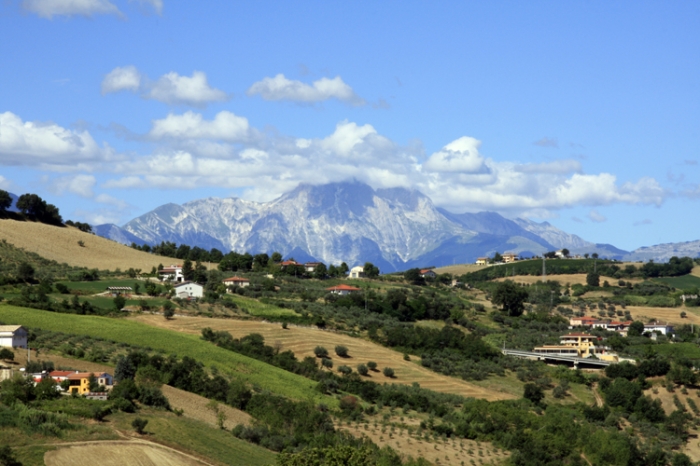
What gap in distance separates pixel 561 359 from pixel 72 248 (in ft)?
255

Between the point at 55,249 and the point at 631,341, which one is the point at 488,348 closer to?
the point at 631,341

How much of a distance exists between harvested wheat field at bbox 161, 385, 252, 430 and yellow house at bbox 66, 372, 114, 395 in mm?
4544

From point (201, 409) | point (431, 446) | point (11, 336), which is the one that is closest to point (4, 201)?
point (11, 336)

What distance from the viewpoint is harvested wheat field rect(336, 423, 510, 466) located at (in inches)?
2724

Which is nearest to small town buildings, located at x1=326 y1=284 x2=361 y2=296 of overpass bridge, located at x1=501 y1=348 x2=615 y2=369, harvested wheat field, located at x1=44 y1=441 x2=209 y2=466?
overpass bridge, located at x1=501 y1=348 x2=615 y2=369

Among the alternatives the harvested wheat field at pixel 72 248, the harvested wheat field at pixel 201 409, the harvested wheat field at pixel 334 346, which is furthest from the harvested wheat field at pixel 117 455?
the harvested wheat field at pixel 72 248

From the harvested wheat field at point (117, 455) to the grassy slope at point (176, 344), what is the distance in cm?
2377

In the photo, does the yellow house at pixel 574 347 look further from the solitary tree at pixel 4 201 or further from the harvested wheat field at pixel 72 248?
the solitary tree at pixel 4 201

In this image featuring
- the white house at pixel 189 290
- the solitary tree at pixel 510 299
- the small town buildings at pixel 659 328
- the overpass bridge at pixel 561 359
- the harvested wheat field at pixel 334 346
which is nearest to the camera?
the harvested wheat field at pixel 334 346

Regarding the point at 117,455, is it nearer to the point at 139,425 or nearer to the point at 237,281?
the point at 139,425

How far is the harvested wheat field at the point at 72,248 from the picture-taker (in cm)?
14800

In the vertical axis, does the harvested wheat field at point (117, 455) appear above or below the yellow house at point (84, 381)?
below

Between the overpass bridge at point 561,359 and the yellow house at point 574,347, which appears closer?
the overpass bridge at point 561,359

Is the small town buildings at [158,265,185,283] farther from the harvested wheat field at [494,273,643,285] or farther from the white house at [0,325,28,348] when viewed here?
the harvested wheat field at [494,273,643,285]
